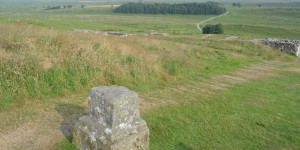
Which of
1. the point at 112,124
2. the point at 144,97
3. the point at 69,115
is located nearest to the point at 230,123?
the point at 144,97

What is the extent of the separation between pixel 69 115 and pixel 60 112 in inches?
13.0

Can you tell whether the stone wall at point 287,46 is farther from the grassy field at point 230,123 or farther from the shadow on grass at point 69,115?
the shadow on grass at point 69,115

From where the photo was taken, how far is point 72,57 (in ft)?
36.4

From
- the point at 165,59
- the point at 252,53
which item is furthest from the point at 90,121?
the point at 252,53

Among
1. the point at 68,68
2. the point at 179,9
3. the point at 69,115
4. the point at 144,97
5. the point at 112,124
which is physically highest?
the point at 179,9

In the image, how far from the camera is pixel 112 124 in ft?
20.5

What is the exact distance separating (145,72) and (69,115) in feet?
16.5

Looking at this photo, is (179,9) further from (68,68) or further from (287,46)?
(68,68)

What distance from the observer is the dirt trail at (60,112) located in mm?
6922

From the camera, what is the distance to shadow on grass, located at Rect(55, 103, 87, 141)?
7508 mm

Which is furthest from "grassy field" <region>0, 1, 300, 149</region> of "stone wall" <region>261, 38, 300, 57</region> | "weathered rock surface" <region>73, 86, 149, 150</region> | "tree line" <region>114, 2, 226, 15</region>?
"tree line" <region>114, 2, 226, 15</region>

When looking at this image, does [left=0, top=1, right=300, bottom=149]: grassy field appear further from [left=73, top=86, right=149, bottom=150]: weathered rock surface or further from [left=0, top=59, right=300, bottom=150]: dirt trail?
[left=73, top=86, right=149, bottom=150]: weathered rock surface

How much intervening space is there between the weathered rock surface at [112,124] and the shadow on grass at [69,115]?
79 cm

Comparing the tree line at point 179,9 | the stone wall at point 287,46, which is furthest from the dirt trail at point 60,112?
the tree line at point 179,9
